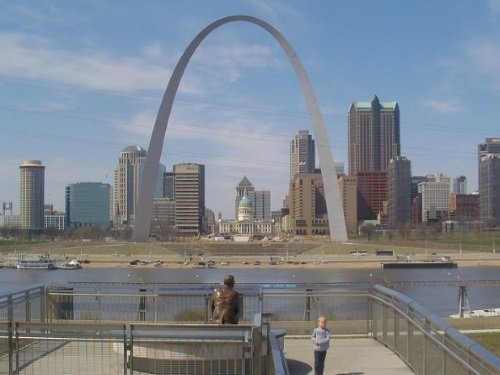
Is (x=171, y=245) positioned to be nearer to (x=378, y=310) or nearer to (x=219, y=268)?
(x=219, y=268)

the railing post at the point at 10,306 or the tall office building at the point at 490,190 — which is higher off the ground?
the tall office building at the point at 490,190

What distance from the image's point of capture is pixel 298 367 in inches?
359

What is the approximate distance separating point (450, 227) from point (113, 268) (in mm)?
105995

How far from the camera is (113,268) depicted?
260 feet

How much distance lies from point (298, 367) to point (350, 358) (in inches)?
30.3

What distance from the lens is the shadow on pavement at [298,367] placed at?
888 cm

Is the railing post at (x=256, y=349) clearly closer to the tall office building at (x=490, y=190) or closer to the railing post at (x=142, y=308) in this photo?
the railing post at (x=142, y=308)

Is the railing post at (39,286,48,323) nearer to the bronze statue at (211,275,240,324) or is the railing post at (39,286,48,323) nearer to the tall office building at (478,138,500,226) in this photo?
the bronze statue at (211,275,240,324)

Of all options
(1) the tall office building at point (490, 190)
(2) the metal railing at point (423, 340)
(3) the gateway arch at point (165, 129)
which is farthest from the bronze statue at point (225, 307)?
(1) the tall office building at point (490, 190)

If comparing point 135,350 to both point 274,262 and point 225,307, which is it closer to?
point 225,307

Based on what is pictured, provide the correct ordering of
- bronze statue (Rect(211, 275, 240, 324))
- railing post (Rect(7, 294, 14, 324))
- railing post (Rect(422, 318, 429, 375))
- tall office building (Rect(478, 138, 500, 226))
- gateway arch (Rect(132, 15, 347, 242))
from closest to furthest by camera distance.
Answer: railing post (Rect(422, 318, 429, 375)) < bronze statue (Rect(211, 275, 240, 324)) < railing post (Rect(7, 294, 14, 324)) < gateway arch (Rect(132, 15, 347, 242)) < tall office building (Rect(478, 138, 500, 226))

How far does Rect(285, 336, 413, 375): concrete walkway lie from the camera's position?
874cm

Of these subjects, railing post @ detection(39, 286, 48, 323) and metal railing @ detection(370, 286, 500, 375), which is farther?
railing post @ detection(39, 286, 48, 323)

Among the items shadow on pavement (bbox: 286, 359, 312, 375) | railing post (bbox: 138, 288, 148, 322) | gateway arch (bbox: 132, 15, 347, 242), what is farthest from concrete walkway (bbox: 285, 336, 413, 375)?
gateway arch (bbox: 132, 15, 347, 242)
